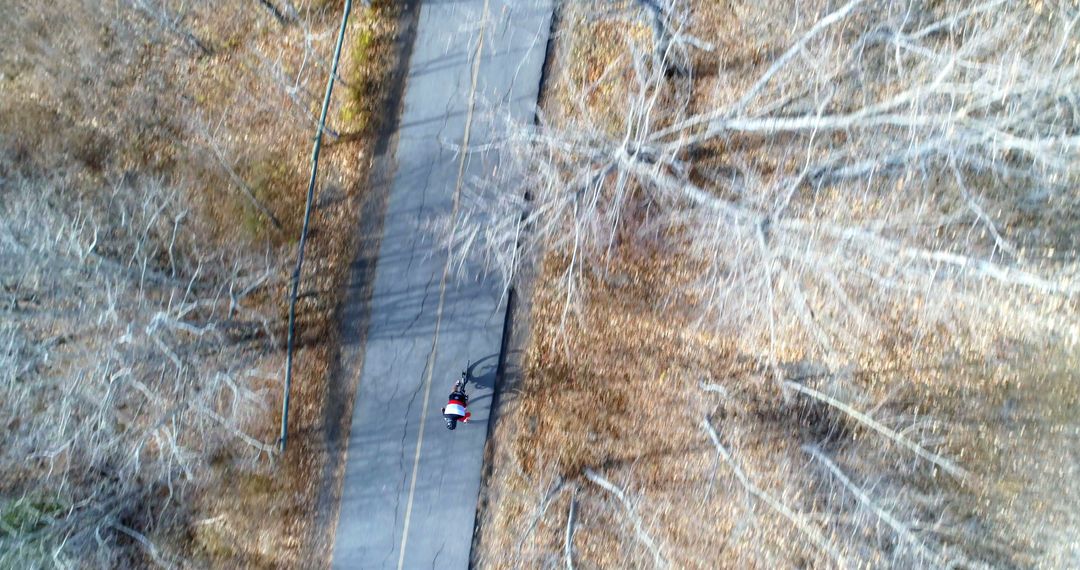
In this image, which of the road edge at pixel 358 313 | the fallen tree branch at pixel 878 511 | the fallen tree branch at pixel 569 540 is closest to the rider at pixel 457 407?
the road edge at pixel 358 313

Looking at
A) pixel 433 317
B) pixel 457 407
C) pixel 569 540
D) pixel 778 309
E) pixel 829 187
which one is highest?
pixel 829 187

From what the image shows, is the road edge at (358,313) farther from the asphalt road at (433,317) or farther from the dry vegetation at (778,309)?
the dry vegetation at (778,309)

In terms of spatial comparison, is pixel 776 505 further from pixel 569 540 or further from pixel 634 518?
pixel 569 540

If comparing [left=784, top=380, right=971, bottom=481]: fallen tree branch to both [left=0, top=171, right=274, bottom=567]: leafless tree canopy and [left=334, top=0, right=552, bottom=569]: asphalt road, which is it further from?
[left=0, top=171, right=274, bottom=567]: leafless tree canopy

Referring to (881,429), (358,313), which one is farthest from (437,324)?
(881,429)

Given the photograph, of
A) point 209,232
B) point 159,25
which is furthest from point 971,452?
point 159,25

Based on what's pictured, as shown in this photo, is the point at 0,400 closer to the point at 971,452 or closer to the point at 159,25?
the point at 159,25
